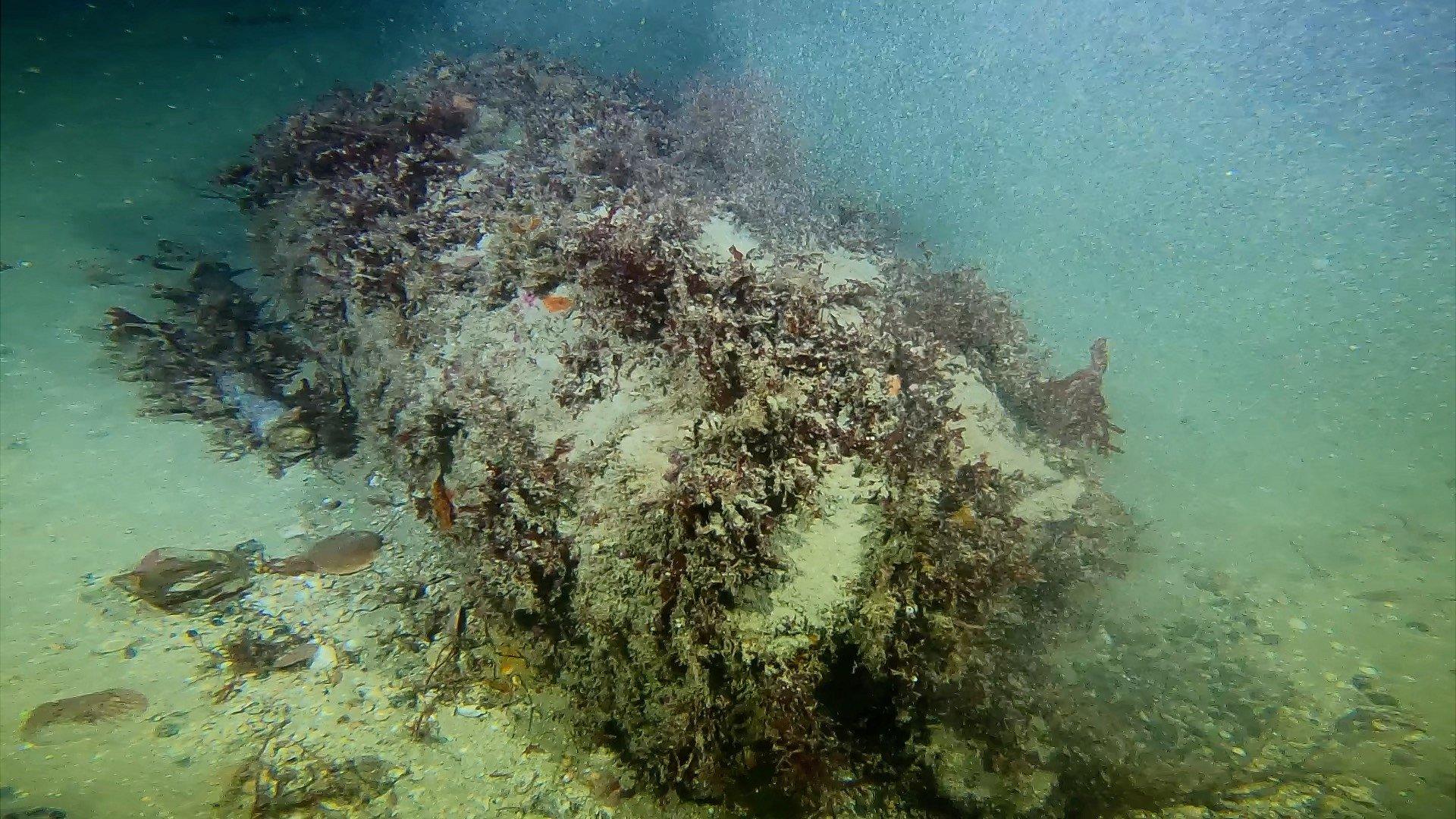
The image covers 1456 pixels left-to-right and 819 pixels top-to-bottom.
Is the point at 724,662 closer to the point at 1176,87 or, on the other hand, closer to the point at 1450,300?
the point at 1450,300

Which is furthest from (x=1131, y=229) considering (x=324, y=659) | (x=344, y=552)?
(x=324, y=659)

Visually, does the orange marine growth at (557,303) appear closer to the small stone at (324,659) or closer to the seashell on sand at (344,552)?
the seashell on sand at (344,552)

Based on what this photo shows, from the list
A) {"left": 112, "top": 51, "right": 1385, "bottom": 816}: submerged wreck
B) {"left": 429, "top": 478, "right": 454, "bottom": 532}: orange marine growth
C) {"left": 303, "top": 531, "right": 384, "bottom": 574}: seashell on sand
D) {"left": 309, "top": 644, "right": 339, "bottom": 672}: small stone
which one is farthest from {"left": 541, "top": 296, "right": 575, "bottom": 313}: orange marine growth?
{"left": 309, "top": 644, "right": 339, "bottom": 672}: small stone

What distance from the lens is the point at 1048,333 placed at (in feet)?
23.0

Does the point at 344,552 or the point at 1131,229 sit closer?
the point at 344,552

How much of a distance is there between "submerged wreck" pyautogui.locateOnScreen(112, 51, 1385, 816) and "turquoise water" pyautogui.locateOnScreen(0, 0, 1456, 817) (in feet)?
4.61

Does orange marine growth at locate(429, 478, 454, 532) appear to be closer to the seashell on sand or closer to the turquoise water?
the seashell on sand

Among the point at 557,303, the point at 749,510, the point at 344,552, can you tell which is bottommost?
the point at 344,552

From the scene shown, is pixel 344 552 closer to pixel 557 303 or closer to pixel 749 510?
pixel 557 303

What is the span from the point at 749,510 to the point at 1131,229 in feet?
39.0

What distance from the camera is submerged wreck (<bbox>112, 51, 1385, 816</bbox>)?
2.27 m

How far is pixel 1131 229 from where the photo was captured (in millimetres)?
10445

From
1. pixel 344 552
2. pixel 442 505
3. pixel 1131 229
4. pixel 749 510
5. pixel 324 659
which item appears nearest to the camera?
pixel 749 510

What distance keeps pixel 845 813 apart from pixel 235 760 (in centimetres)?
287
